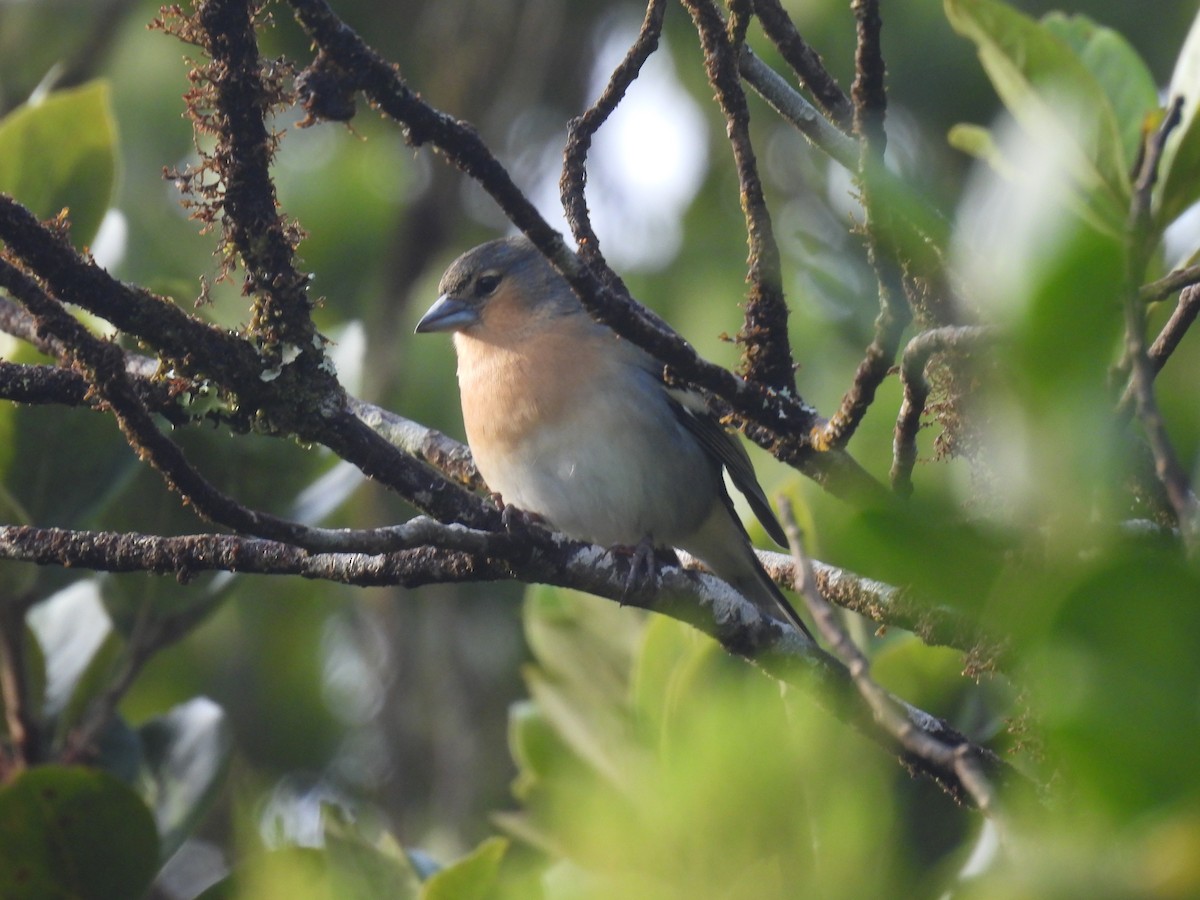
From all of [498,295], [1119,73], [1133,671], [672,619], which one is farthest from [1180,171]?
[498,295]

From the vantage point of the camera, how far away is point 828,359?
19.6 feet

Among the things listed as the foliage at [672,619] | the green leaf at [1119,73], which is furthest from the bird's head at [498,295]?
the green leaf at [1119,73]

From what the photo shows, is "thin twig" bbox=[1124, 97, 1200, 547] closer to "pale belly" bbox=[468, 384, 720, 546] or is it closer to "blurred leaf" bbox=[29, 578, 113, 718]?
"pale belly" bbox=[468, 384, 720, 546]

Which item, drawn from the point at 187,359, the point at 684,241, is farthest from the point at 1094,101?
the point at 684,241

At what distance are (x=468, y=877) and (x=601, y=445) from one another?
2474mm

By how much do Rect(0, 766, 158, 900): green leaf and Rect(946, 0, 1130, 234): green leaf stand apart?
240 centimetres

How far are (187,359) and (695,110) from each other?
18.8 ft

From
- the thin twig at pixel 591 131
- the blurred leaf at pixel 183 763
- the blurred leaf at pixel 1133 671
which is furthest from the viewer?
the blurred leaf at pixel 183 763

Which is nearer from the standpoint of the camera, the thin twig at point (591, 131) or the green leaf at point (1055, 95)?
the green leaf at point (1055, 95)

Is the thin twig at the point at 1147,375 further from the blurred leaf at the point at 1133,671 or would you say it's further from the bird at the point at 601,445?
the bird at the point at 601,445

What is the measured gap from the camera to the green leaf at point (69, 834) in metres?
3.10

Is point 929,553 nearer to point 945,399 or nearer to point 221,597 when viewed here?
point 945,399

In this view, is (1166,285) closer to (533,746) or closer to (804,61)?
(804,61)

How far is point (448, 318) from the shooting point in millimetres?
5445
